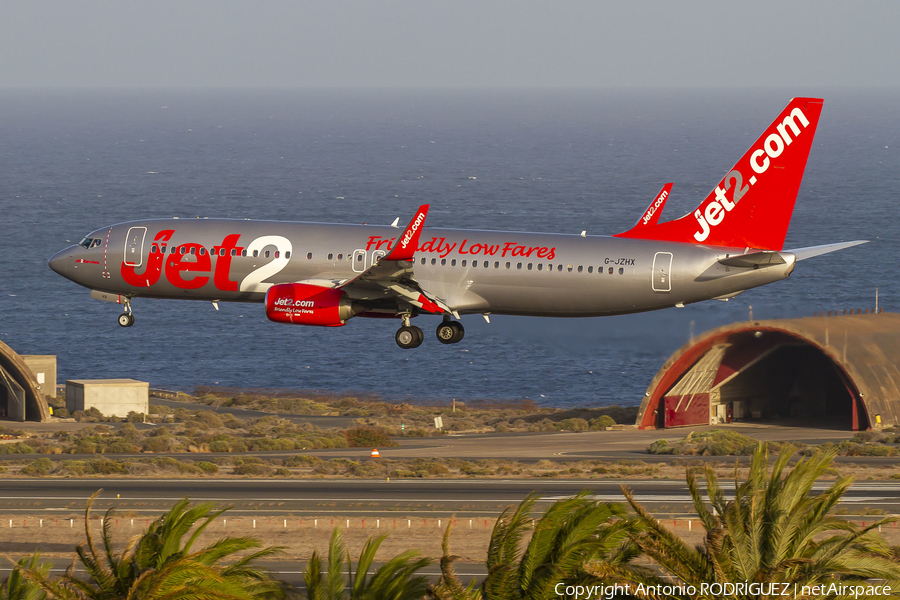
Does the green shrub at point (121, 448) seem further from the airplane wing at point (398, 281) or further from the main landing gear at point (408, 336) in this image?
the airplane wing at point (398, 281)

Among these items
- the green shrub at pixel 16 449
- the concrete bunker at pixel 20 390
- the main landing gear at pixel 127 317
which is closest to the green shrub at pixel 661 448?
the main landing gear at pixel 127 317

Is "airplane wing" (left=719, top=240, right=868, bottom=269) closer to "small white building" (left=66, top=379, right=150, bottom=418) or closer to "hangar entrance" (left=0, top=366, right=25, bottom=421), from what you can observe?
"small white building" (left=66, top=379, right=150, bottom=418)

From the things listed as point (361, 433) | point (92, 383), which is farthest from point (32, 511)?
point (92, 383)

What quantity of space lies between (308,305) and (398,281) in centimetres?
419

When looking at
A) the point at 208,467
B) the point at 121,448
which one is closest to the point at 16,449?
the point at 121,448

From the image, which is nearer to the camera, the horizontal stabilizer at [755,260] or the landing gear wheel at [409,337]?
the horizontal stabilizer at [755,260]

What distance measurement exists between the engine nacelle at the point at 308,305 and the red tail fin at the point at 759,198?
42.1 feet

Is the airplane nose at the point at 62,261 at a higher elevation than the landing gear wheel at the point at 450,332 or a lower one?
higher

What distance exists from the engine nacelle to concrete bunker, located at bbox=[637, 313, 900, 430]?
128ft

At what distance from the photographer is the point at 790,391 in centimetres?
9756

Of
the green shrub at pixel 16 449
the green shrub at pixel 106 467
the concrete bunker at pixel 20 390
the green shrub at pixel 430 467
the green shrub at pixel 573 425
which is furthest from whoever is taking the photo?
the concrete bunker at pixel 20 390

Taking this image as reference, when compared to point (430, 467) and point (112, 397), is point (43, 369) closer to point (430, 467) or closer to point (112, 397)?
point (112, 397)

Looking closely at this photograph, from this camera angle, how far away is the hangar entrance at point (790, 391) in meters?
95.8

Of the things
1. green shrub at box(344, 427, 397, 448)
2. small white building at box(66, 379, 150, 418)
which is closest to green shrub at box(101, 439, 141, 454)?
green shrub at box(344, 427, 397, 448)
